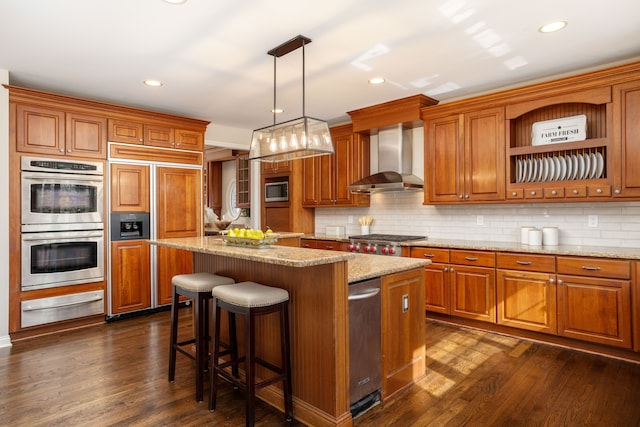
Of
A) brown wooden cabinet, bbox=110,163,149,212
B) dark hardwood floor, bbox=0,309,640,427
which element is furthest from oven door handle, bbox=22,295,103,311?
brown wooden cabinet, bbox=110,163,149,212

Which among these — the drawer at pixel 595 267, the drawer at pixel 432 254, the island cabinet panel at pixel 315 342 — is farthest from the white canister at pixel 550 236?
the island cabinet panel at pixel 315 342

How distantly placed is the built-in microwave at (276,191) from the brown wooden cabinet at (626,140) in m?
4.01

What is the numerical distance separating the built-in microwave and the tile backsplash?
69 centimetres

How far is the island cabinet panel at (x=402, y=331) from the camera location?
248 centimetres

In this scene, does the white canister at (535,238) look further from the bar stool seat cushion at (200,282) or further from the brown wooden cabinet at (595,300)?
the bar stool seat cushion at (200,282)

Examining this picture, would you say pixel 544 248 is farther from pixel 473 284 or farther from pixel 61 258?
pixel 61 258

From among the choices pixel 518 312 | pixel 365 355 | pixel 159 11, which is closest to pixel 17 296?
pixel 159 11

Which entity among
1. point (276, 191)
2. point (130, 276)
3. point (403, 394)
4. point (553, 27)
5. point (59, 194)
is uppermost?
point (553, 27)

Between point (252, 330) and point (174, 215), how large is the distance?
10.2 feet

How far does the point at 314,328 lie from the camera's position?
2.25 meters

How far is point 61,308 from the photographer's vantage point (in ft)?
13.0

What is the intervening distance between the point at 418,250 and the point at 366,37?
230 centimetres

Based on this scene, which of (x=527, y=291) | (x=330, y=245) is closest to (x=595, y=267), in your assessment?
(x=527, y=291)

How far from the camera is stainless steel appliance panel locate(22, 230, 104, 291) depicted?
378 cm
